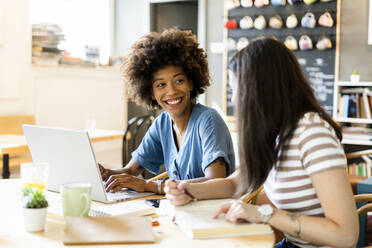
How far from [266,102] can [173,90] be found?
77 cm

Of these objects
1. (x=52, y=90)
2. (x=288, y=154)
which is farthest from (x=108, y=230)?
(x=52, y=90)

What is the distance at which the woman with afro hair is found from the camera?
1.88 m

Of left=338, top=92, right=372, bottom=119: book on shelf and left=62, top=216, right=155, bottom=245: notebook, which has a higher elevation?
left=338, top=92, right=372, bottom=119: book on shelf

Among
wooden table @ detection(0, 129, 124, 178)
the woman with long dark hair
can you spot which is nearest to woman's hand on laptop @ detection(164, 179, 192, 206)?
the woman with long dark hair

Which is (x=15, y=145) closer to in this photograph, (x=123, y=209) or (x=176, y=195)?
(x=123, y=209)

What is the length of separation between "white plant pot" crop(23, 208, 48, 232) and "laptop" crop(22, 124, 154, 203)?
0.26 metres

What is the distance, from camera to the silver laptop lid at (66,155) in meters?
1.44

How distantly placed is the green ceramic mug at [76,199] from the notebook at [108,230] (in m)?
0.04

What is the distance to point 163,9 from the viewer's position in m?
5.53

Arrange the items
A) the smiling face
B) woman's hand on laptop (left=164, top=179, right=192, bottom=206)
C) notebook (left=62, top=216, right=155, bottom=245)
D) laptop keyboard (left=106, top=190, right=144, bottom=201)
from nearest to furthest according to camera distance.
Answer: notebook (left=62, top=216, right=155, bottom=245), woman's hand on laptop (left=164, top=179, right=192, bottom=206), laptop keyboard (left=106, top=190, right=144, bottom=201), the smiling face

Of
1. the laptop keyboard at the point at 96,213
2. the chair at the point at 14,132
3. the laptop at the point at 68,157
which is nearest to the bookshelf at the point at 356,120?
the chair at the point at 14,132

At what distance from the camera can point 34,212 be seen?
48.1 inches

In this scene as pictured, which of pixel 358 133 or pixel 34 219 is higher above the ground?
pixel 34 219

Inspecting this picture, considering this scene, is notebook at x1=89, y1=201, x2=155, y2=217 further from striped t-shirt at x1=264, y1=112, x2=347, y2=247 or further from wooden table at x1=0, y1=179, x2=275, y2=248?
striped t-shirt at x1=264, y1=112, x2=347, y2=247
